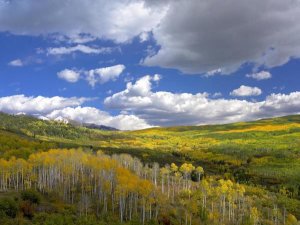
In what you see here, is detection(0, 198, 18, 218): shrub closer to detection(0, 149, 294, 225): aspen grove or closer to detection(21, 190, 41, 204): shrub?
detection(21, 190, 41, 204): shrub

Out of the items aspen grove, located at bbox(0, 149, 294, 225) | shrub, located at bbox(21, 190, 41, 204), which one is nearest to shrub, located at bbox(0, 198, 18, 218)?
shrub, located at bbox(21, 190, 41, 204)

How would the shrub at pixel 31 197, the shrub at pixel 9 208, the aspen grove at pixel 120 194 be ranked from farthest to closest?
the aspen grove at pixel 120 194
the shrub at pixel 31 197
the shrub at pixel 9 208

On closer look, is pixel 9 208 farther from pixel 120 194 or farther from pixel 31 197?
pixel 120 194

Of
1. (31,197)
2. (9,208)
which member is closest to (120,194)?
(31,197)

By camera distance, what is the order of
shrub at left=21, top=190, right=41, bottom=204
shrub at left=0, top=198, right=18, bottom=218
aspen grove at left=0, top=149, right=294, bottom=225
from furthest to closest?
1. aspen grove at left=0, top=149, right=294, bottom=225
2. shrub at left=21, top=190, right=41, bottom=204
3. shrub at left=0, top=198, right=18, bottom=218

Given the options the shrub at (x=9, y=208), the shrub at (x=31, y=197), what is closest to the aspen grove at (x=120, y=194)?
the shrub at (x=31, y=197)

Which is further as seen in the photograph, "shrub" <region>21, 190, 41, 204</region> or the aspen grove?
the aspen grove

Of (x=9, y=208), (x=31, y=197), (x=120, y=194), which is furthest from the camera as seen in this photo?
(x=120, y=194)

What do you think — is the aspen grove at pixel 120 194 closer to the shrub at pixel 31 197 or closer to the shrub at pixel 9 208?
the shrub at pixel 31 197

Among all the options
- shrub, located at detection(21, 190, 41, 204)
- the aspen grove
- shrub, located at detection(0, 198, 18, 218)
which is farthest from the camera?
the aspen grove

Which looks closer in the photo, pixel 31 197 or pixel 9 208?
pixel 9 208

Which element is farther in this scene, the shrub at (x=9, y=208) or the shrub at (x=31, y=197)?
the shrub at (x=31, y=197)

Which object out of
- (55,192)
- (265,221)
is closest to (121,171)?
(55,192)

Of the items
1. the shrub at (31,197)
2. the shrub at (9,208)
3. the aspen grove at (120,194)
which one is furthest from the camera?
the aspen grove at (120,194)
